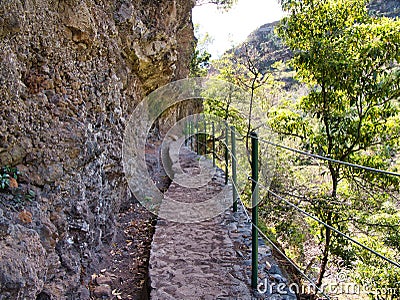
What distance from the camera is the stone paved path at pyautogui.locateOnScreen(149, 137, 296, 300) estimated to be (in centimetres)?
213

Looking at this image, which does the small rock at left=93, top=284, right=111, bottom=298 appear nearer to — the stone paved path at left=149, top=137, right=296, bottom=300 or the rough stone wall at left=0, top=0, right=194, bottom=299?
the rough stone wall at left=0, top=0, right=194, bottom=299

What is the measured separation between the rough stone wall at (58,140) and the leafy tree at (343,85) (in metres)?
2.56

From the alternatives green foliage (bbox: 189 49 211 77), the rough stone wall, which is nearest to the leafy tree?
the rough stone wall

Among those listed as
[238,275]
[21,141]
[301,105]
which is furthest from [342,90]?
[21,141]

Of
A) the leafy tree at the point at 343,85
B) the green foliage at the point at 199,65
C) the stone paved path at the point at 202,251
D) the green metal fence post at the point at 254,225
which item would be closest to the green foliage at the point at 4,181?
the stone paved path at the point at 202,251

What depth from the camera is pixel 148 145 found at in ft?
19.9

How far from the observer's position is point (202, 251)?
272cm

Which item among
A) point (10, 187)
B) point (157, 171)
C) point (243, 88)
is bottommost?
point (10, 187)

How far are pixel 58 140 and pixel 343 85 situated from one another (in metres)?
3.34

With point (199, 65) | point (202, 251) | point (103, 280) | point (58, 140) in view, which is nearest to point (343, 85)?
point (202, 251)

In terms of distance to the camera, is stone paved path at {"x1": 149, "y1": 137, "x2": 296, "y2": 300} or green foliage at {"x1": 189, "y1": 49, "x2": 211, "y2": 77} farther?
green foliage at {"x1": 189, "y1": 49, "x2": 211, "y2": 77}

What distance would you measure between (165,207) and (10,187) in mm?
2592

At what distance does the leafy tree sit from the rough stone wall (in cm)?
256

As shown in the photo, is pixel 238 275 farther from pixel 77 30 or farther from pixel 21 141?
pixel 77 30
